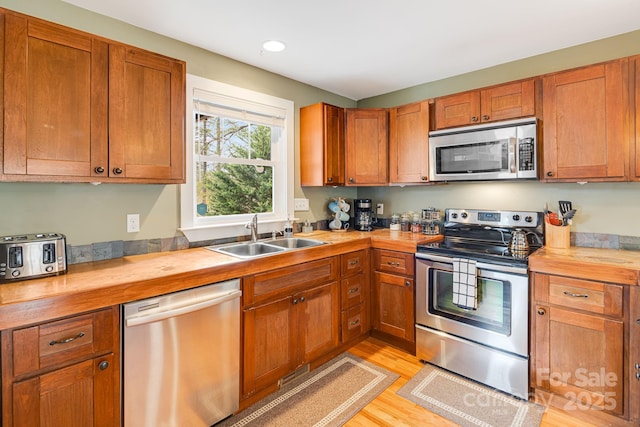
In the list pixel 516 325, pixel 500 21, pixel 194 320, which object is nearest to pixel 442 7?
pixel 500 21

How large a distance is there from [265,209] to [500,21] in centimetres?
230

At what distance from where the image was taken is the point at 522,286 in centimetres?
218

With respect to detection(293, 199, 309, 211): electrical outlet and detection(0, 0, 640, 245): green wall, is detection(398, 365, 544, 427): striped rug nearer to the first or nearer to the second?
detection(0, 0, 640, 245): green wall

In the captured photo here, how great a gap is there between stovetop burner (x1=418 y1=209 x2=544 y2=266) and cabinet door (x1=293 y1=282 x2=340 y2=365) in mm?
842

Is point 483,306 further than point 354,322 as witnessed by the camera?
No

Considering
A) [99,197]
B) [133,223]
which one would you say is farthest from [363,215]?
[99,197]

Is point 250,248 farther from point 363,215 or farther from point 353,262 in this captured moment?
point 363,215

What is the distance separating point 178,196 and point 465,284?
2.19 metres

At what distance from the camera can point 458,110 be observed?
2.82 meters

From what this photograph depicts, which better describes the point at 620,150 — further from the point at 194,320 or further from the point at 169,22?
the point at 169,22

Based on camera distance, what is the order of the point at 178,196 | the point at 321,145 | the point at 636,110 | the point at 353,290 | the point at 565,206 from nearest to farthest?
the point at 636,110
the point at 178,196
the point at 565,206
the point at 353,290
the point at 321,145

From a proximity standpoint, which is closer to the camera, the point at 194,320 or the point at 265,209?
the point at 194,320

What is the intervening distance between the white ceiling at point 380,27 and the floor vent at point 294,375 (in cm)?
242

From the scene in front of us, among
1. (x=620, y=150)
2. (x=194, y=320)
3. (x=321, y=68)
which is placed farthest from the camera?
(x=321, y=68)
